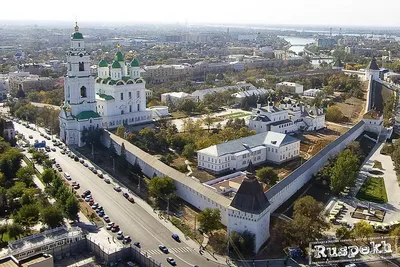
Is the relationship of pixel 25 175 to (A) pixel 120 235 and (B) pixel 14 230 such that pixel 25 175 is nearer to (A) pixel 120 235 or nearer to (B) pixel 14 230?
(B) pixel 14 230

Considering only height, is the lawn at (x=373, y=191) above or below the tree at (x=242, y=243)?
below

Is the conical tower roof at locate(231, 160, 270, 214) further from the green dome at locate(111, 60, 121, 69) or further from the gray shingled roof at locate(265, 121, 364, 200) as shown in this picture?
the green dome at locate(111, 60, 121, 69)

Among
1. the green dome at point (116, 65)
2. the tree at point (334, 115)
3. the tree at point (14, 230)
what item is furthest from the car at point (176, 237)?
the tree at point (334, 115)

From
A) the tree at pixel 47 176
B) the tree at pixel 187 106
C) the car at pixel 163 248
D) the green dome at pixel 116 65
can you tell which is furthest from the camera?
the tree at pixel 187 106

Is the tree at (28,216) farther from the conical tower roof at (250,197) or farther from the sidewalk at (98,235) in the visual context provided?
the conical tower roof at (250,197)

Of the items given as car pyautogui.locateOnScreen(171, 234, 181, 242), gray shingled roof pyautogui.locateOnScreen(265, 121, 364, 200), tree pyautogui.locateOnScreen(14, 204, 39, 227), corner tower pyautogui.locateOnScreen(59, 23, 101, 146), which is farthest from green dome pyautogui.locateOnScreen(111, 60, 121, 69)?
car pyautogui.locateOnScreen(171, 234, 181, 242)

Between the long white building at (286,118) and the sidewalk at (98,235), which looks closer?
the sidewalk at (98,235)

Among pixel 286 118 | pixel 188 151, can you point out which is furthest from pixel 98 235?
pixel 286 118
